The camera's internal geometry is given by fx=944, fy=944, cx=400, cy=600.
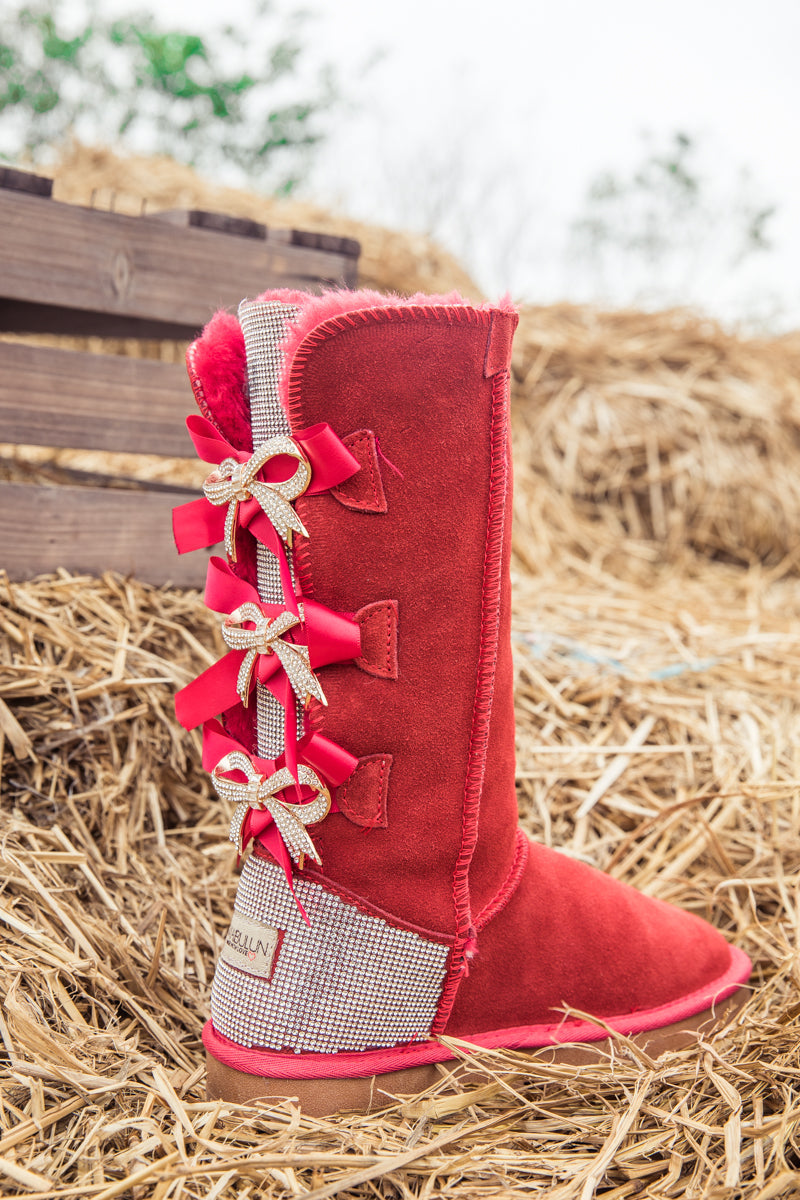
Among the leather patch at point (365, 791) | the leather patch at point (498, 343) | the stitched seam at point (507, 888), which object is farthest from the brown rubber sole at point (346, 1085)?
the leather patch at point (498, 343)

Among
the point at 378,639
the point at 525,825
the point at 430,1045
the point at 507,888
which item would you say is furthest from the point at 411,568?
the point at 525,825

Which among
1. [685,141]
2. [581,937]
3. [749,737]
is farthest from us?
[685,141]

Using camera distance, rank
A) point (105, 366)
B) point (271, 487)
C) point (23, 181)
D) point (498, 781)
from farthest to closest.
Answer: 1. point (105, 366)
2. point (23, 181)
3. point (498, 781)
4. point (271, 487)

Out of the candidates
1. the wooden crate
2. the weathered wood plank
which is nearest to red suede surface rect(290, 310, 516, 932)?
the wooden crate

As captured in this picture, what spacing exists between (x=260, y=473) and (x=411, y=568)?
0.54 ft

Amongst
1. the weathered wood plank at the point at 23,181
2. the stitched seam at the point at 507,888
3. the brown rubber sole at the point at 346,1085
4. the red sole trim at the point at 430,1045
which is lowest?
the brown rubber sole at the point at 346,1085

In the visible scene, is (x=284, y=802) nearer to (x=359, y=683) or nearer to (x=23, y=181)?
(x=359, y=683)

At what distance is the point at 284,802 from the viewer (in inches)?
34.7

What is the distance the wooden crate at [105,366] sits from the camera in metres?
1.37

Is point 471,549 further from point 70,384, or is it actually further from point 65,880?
point 70,384

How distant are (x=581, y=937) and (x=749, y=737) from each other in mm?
716

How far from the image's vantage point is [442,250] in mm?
3781

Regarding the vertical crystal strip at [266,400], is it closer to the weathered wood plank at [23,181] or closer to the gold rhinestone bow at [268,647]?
the gold rhinestone bow at [268,647]

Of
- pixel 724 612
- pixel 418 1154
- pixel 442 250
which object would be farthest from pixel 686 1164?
pixel 442 250
